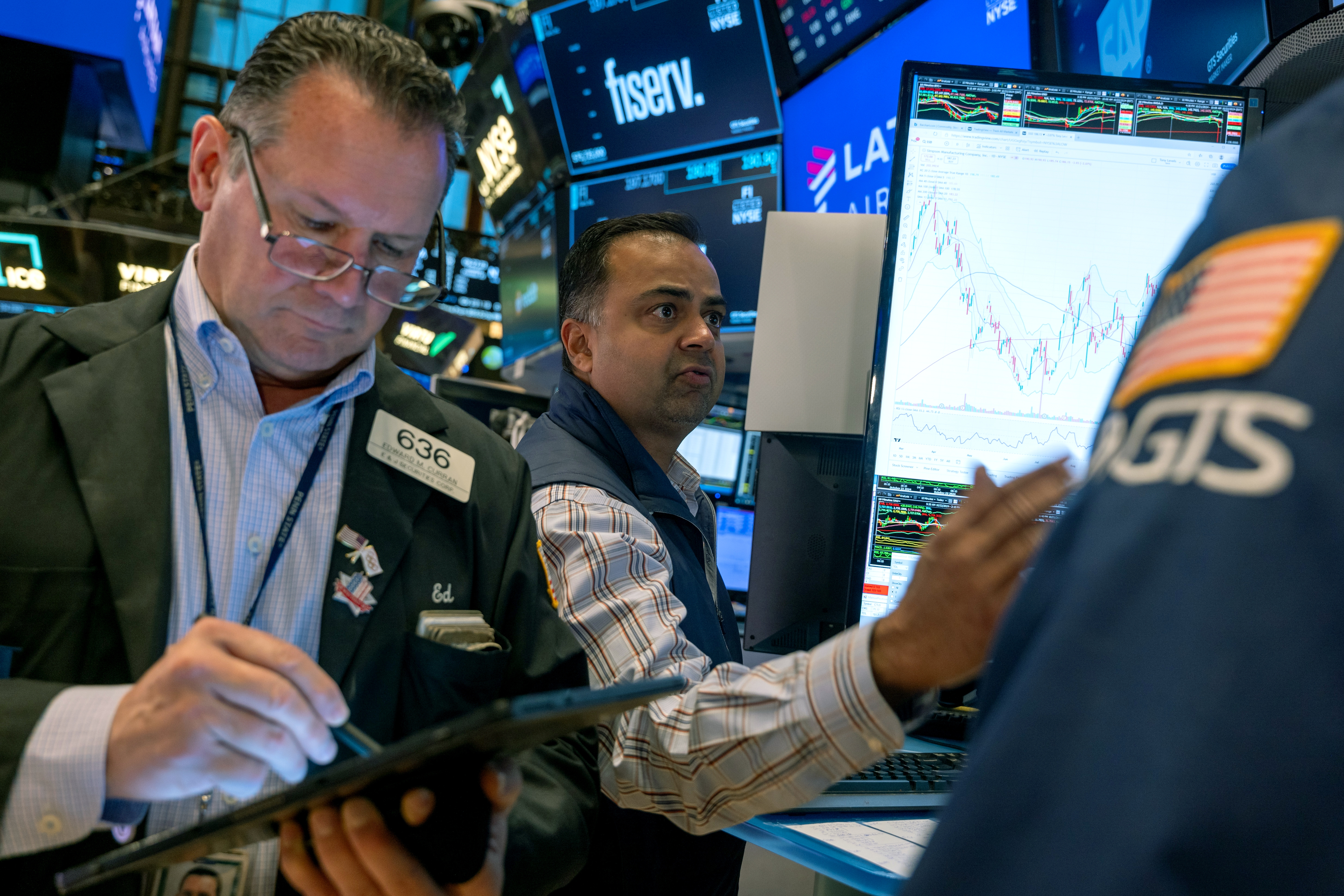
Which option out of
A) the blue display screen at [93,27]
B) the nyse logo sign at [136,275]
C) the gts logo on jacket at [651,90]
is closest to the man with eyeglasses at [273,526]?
the gts logo on jacket at [651,90]

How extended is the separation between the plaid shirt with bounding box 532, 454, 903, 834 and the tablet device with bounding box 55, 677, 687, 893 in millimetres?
418

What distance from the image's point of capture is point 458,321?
9.19 m

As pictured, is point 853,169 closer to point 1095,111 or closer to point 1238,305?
point 1095,111

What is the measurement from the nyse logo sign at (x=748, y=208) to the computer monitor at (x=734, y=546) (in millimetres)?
1228

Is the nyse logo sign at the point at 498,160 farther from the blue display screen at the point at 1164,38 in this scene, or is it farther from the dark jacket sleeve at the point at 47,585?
the dark jacket sleeve at the point at 47,585

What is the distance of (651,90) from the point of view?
13.0 feet

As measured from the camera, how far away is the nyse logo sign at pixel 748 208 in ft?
12.2

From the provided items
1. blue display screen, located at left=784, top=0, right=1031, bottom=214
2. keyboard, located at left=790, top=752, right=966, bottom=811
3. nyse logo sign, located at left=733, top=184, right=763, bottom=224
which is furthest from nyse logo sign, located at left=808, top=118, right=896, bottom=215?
keyboard, located at left=790, top=752, right=966, bottom=811

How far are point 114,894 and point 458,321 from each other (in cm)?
837

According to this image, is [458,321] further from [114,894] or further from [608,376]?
[114,894]

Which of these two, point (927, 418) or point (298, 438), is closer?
point (298, 438)

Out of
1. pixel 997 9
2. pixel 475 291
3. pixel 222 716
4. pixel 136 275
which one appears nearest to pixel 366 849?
pixel 222 716

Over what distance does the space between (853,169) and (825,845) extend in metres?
2.44

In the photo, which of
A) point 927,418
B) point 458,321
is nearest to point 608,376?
point 927,418
